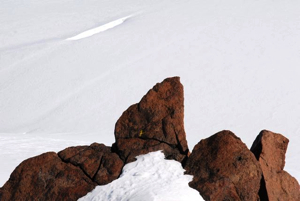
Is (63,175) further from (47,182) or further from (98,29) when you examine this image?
(98,29)

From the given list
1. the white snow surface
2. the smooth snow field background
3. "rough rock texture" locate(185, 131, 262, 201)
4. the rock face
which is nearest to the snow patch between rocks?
the smooth snow field background

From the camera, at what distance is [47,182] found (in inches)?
301

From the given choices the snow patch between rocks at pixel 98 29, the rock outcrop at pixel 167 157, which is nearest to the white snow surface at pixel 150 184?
the rock outcrop at pixel 167 157

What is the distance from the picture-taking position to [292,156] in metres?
15.0

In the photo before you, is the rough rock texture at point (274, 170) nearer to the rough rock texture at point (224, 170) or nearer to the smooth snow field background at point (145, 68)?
the rough rock texture at point (224, 170)

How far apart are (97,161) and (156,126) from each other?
3.00 ft

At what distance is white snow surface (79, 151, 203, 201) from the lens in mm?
6766

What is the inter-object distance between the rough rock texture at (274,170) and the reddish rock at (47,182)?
218 cm

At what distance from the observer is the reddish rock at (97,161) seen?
24.8 feet

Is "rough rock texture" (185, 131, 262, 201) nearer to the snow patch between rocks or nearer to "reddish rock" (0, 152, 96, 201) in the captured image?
"reddish rock" (0, 152, 96, 201)

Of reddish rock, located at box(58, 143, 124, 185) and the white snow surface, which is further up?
reddish rock, located at box(58, 143, 124, 185)

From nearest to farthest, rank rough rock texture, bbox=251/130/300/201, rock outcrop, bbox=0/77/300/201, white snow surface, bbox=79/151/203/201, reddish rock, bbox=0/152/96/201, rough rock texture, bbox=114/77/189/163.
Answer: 1. white snow surface, bbox=79/151/203/201
2. rock outcrop, bbox=0/77/300/201
3. rough rock texture, bbox=251/130/300/201
4. reddish rock, bbox=0/152/96/201
5. rough rock texture, bbox=114/77/189/163

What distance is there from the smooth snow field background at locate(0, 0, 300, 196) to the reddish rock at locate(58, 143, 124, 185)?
4.85 m

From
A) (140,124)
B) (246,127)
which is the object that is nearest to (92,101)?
(246,127)
